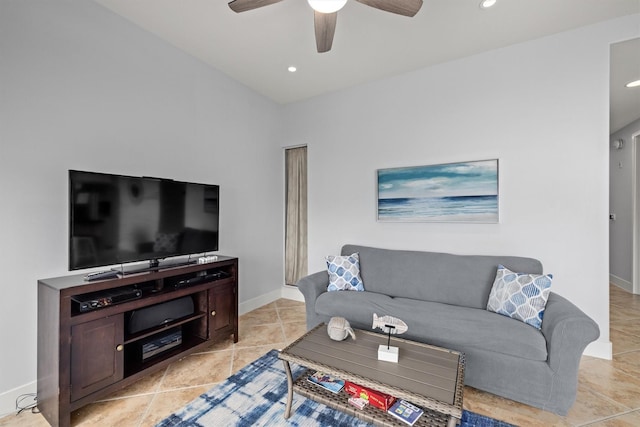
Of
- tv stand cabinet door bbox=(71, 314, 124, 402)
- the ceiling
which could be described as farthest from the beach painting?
tv stand cabinet door bbox=(71, 314, 124, 402)

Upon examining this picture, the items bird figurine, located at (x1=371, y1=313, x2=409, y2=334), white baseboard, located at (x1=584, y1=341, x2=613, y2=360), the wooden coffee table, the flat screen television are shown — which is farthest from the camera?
white baseboard, located at (x1=584, y1=341, x2=613, y2=360)

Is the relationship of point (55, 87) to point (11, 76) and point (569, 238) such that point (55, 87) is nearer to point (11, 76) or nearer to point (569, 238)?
point (11, 76)

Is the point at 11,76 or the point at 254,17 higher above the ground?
the point at 254,17

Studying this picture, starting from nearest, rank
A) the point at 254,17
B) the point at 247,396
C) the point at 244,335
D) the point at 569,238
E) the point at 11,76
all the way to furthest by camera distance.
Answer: the point at 11,76, the point at 247,396, the point at 254,17, the point at 569,238, the point at 244,335

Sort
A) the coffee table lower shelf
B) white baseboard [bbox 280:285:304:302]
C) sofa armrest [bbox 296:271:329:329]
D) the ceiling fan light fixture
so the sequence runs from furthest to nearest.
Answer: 1. white baseboard [bbox 280:285:304:302]
2. sofa armrest [bbox 296:271:329:329]
3. the ceiling fan light fixture
4. the coffee table lower shelf

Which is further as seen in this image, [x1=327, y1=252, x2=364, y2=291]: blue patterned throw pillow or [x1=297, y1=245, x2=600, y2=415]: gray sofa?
[x1=327, y1=252, x2=364, y2=291]: blue patterned throw pillow

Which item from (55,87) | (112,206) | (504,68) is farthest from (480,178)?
(55,87)

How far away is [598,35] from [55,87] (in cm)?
433

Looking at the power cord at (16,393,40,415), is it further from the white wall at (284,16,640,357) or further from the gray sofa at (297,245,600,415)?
the white wall at (284,16,640,357)

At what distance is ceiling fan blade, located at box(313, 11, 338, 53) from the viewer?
1.77 metres

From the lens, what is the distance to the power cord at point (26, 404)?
173 cm

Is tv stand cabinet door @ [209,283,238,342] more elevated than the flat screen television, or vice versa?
the flat screen television

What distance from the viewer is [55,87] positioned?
6.24ft

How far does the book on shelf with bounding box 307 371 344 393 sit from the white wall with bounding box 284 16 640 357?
182cm
